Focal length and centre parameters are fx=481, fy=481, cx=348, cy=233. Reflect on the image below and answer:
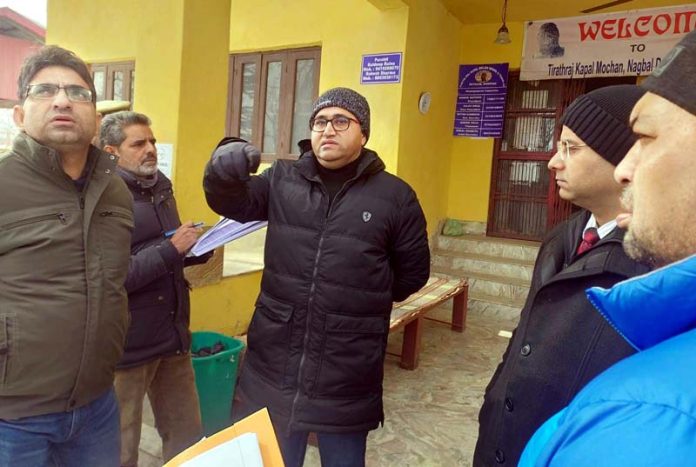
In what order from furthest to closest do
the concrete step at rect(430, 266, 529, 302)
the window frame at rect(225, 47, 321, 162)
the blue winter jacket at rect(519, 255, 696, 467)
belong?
the window frame at rect(225, 47, 321, 162) < the concrete step at rect(430, 266, 529, 302) < the blue winter jacket at rect(519, 255, 696, 467)

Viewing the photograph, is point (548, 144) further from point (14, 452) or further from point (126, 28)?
point (14, 452)

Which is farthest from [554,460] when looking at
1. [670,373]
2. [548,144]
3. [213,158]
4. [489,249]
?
[548,144]

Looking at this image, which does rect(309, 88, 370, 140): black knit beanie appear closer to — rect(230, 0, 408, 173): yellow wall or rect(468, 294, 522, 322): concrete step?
rect(230, 0, 408, 173): yellow wall

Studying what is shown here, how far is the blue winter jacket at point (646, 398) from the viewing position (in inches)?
18.4

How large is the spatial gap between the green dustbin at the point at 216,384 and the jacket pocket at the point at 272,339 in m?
0.96

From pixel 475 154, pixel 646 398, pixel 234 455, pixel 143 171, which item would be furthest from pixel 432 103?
pixel 646 398

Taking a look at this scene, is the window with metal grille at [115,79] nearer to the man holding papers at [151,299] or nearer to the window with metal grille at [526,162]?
the man holding papers at [151,299]

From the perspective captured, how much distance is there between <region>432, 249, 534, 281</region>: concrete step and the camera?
6121mm

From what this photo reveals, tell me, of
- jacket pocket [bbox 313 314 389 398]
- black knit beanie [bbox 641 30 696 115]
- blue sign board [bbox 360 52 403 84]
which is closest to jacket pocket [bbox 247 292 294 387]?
jacket pocket [bbox 313 314 389 398]

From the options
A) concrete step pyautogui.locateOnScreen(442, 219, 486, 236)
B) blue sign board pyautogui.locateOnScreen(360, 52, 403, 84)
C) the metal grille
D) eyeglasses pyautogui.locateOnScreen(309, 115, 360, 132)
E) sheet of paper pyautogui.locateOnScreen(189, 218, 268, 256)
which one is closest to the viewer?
eyeglasses pyautogui.locateOnScreen(309, 115, 360, 132)

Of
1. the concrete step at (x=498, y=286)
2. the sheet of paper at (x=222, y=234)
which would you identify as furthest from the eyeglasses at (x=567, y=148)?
the concrete step at (x=498, y=286)

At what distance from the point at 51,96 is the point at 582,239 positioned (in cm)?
173

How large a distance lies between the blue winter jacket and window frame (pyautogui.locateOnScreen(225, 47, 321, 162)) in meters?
5.76

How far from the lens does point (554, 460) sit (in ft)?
→ 1.82
